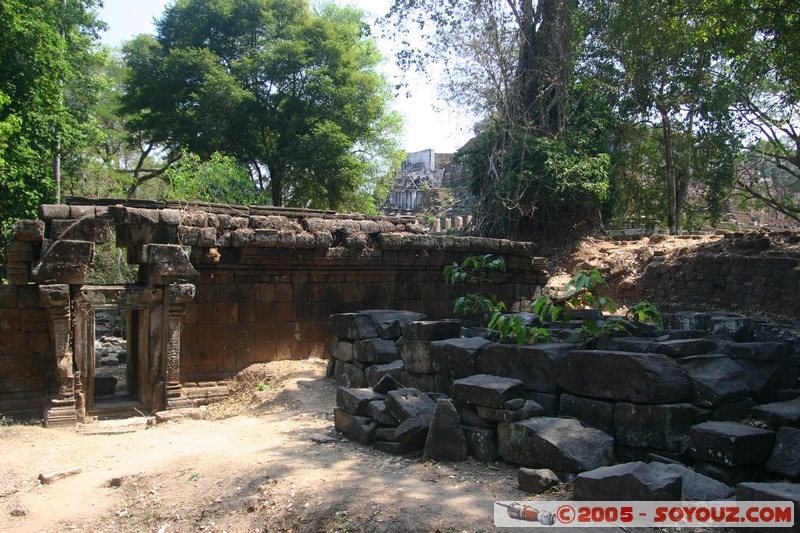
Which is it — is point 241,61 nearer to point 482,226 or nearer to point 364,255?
point 482,226

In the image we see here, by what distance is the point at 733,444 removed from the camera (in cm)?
382

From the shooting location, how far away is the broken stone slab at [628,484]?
11.3ft

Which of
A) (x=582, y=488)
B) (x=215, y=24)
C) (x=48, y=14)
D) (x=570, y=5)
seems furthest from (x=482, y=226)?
(x=215, y=24)

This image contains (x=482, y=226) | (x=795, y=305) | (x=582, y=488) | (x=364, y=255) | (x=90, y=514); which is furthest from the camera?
(x=482, y=226)

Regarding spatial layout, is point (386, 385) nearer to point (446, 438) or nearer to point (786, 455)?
point (446, 438)

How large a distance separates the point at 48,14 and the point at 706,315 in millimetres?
15645

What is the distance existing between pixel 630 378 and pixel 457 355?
72.3 inches

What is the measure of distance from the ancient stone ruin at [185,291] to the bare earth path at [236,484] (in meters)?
1.01

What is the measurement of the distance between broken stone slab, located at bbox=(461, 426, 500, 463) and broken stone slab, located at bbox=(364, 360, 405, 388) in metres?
1.38

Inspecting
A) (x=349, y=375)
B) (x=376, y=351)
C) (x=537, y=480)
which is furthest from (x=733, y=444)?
(x=349, y=375)

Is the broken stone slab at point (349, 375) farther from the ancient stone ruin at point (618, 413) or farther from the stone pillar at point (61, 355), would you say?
the stone pillar at point (61, 355)

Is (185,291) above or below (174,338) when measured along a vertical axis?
above

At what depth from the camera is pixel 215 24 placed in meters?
25.5

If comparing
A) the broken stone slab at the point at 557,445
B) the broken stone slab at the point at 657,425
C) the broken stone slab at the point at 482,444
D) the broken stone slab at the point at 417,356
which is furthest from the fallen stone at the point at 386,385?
the broken stone slab at the point at 657,425
